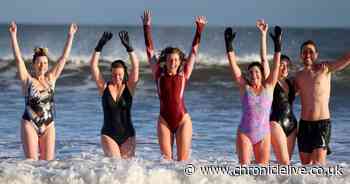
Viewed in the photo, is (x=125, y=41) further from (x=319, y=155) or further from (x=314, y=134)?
(x=319, y=155)

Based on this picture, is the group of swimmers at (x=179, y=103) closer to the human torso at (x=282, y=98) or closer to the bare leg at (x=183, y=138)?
the bare leg at (x=183, y=138)

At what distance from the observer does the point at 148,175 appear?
23.3ft

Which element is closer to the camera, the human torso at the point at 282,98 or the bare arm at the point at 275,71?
the bare arm at the point at 275,71

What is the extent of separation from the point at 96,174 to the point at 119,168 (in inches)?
10.8

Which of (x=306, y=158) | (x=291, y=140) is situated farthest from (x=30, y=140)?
(x=306, y=158)

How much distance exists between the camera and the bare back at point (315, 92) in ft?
26.2

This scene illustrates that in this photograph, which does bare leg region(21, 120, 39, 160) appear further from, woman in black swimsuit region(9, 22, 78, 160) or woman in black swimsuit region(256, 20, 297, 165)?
woman in black swimsuit region(256, 20, 297, 165)

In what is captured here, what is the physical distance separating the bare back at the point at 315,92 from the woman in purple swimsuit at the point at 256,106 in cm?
55

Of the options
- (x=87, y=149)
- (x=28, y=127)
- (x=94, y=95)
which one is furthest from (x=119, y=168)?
(x=94, y=95)

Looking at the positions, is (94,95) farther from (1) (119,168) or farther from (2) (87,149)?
(1) (119,168)

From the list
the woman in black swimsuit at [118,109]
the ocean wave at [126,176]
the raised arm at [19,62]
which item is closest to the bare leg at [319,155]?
the ocean wave at [126,176]

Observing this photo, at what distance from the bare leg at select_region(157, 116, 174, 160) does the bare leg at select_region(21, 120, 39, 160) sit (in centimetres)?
142

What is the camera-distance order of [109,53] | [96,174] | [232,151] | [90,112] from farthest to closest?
[109,53] < [90,112] < [232,151] < [96,174]

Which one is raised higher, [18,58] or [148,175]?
[18,58]
